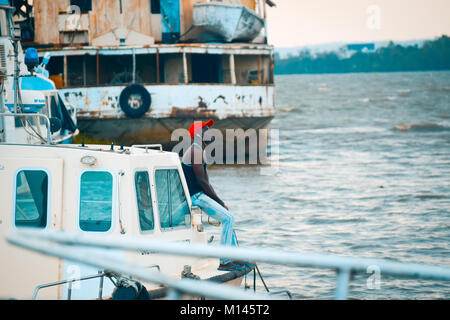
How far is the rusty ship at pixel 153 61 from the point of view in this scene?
23.7m

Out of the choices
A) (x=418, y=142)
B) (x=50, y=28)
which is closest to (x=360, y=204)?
(x=50, y=28)

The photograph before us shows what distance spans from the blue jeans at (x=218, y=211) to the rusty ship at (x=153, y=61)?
52.0 ft

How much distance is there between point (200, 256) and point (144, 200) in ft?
11.4

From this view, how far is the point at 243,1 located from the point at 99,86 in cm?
810

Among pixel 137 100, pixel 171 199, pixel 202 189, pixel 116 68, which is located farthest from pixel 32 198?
pixel 116 68

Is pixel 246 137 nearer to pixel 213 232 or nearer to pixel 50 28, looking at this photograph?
pixel 50 28

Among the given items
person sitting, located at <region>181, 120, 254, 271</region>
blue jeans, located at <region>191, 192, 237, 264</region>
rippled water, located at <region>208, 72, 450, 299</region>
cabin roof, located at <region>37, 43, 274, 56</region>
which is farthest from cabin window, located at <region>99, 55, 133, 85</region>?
blue jeans, located at <region>191, 192, 237, 264</region>

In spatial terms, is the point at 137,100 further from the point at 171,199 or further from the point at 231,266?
the point at 171,199

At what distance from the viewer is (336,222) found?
15.5 m

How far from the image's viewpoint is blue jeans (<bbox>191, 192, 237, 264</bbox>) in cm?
794

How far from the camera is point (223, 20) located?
25.9 meters

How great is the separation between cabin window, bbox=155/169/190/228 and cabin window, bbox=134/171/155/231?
0.54ft
